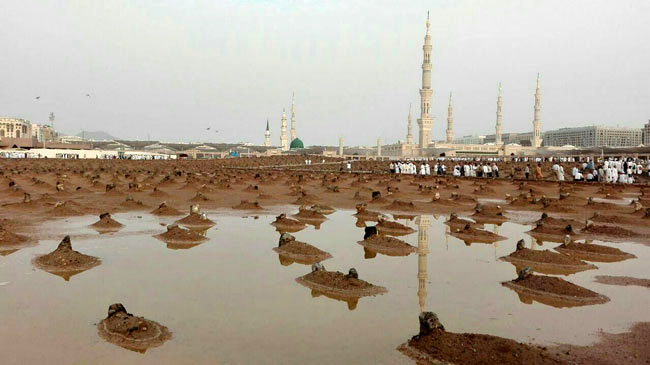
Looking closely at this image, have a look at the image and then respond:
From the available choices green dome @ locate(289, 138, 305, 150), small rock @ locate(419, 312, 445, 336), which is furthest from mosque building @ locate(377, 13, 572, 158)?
small rock @ locate(419, 312, 445, 336)

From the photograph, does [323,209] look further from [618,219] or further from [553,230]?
[618,219]

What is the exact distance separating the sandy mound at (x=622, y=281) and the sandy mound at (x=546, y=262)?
727mm

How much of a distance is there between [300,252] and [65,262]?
565 cm

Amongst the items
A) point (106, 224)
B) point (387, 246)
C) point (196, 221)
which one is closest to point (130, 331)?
point (387, 246)

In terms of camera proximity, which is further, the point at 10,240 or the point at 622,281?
the point at 10,240

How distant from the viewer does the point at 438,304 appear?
9.26 metres

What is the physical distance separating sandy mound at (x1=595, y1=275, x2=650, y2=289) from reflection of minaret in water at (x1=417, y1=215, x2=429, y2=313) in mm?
3817

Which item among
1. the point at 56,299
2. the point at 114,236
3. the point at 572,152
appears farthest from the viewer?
the point at 572,152

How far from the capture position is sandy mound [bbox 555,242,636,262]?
1343 centimetres

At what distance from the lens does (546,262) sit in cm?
1271

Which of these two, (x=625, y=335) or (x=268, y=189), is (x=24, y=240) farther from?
(x=268, y=189)

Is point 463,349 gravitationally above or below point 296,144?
below

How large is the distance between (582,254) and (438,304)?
6.73 meters

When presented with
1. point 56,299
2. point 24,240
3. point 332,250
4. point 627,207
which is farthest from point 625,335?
point 627,207
